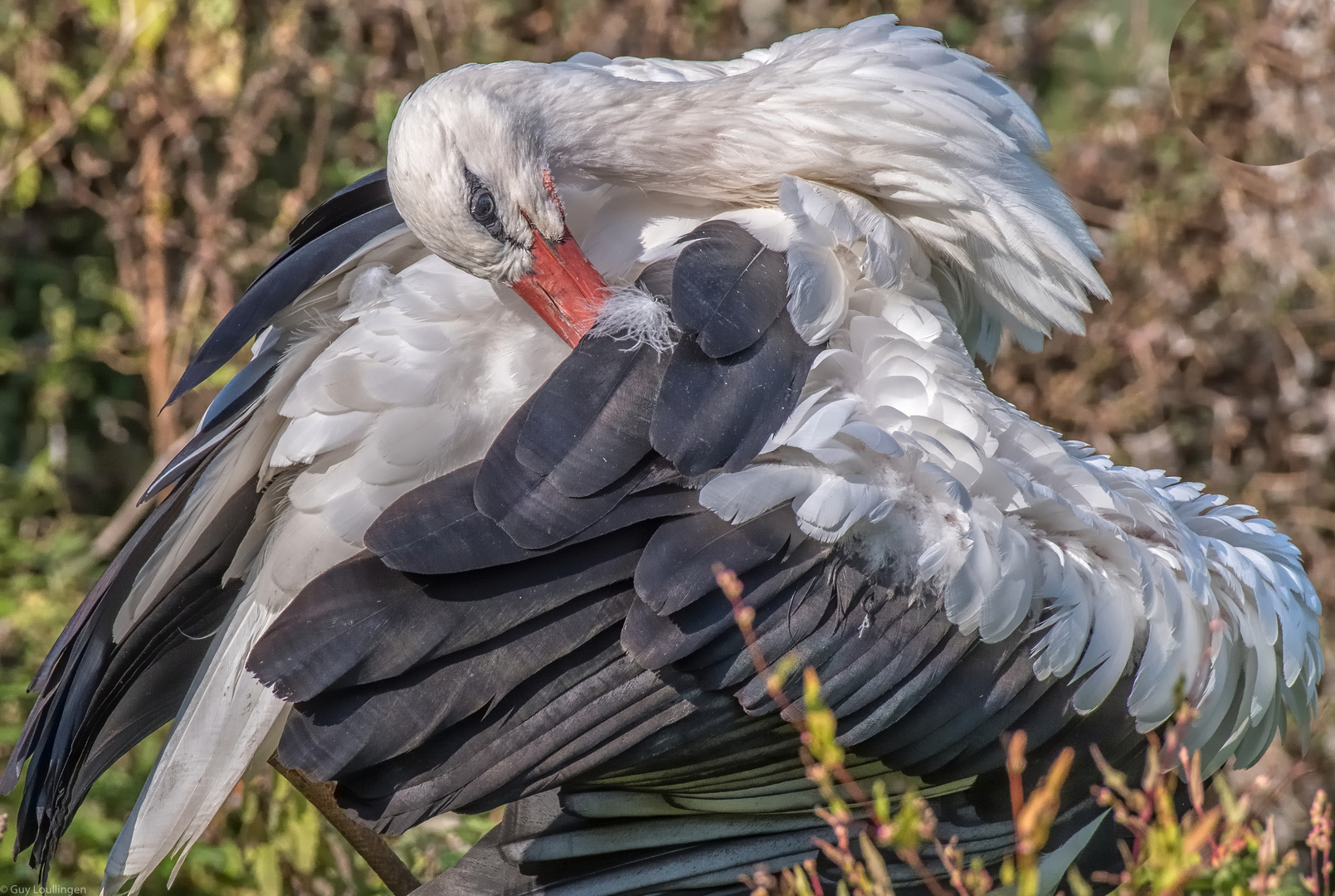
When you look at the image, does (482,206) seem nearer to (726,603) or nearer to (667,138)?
(667,138)

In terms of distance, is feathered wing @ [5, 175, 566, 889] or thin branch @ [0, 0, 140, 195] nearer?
feathered wing @ [5, 175, 566, 889]

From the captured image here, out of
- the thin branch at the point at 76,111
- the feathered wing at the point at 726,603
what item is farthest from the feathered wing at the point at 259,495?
the thin branch at the point at 76,111

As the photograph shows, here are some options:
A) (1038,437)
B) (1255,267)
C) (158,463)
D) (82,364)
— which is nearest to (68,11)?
(82,364)

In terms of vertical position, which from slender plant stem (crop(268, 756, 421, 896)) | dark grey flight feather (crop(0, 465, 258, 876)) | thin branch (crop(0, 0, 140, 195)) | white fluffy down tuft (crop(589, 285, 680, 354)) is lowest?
slender plant stem (crop(268, 756, 421, 896))

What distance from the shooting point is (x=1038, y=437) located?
93.3 inches

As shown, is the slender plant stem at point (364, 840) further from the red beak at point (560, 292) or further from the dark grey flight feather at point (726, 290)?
the dark grey flight feather at point (726, 290)

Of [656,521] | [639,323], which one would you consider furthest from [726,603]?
[639,323]

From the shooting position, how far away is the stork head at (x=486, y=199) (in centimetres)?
236

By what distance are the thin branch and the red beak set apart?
109 inches

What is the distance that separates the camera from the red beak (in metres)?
2.33

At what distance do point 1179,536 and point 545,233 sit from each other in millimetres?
1191

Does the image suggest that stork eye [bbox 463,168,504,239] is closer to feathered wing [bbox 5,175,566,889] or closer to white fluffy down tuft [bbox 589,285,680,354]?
feathered wing [bbox 5,175,566,889]

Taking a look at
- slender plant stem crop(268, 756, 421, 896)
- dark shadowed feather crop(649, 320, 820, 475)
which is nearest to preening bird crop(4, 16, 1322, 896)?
dark shadowed feather crop(649, 320, 820, 475)

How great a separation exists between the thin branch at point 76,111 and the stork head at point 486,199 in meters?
2.53
